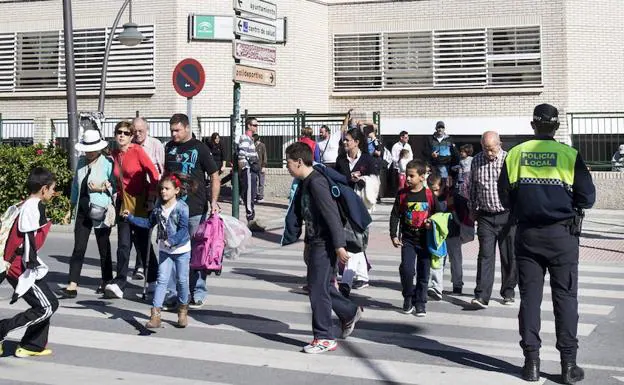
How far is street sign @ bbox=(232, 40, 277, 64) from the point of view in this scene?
14766mm

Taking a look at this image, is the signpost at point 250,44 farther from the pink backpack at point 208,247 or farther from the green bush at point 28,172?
the pink backpack at point 208,247

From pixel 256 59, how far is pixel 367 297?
5.98 metres

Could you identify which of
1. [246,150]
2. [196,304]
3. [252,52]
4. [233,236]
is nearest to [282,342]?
[233,236]

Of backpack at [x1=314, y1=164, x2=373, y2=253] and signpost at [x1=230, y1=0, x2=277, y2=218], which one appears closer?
backpack at [x1=314, y1=164, x2=373, y2=253]

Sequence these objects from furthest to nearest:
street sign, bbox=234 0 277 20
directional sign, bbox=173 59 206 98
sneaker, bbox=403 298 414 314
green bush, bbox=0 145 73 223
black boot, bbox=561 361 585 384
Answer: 1. green bush, bbox=0 145 73 223
2. directional sign, bbox=173 59 206 98
3. street sign, bbox=234 0 277 20
4. sneaker, bbox=403 298 414 314
5. black boot, bbox=561 361 585 384

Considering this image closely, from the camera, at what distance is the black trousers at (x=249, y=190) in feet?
57.7

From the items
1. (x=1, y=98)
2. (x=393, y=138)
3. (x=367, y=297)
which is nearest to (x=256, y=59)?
(x=367, y=297)

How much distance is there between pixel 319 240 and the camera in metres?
7.49

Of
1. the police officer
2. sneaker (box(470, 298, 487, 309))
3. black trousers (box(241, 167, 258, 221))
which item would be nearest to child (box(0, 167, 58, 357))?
the police officer

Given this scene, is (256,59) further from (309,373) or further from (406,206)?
(309,373)

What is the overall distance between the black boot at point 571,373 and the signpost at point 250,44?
9262 millimetres

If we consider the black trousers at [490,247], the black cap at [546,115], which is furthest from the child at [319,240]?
the black trousers at [490,247]

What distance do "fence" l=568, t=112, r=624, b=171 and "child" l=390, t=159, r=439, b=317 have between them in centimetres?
1375

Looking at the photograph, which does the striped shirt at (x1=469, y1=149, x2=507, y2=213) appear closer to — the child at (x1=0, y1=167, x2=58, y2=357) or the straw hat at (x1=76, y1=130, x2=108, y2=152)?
the straw hat at (x1=76, y1=130, x2=108, y2=152)
